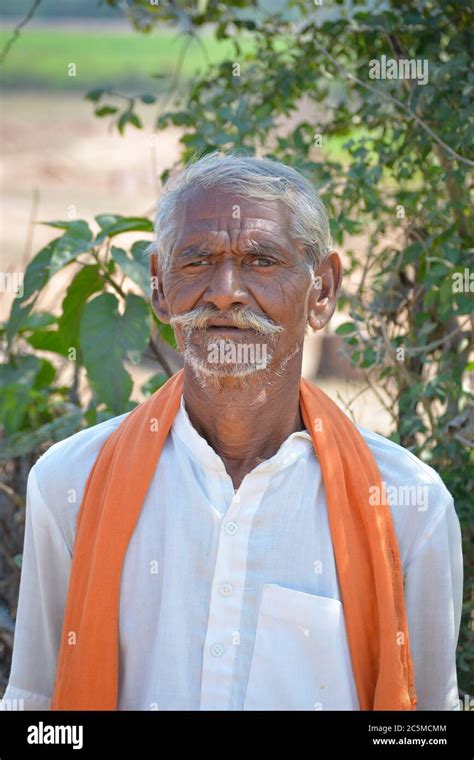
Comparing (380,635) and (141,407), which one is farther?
(141,407)

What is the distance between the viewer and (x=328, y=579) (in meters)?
2.15

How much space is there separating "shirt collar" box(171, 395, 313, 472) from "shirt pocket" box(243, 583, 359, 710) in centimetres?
27

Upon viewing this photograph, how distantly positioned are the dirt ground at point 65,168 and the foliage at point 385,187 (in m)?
5.86

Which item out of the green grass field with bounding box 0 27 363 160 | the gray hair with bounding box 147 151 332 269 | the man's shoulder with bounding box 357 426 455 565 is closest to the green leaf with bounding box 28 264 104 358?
the gray hair with bounding box 147 151 332 269

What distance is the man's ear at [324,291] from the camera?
2338mm

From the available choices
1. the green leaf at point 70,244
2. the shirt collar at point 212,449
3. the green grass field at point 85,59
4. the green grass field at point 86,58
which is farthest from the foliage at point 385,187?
the green grass field at point 86,58

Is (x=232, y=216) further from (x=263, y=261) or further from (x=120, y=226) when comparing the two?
(x=120, y=226)

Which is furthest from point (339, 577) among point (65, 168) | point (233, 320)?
point (65, 168)

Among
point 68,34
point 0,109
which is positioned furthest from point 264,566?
point 68,34

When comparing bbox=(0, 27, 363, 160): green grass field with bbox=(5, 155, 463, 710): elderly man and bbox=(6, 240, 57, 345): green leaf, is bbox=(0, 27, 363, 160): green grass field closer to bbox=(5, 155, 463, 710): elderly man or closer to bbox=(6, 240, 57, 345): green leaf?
bbox=(6, 240, 57, 345): green leaf

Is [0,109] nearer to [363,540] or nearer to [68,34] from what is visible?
[68,34]

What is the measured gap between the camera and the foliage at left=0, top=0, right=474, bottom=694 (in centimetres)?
318

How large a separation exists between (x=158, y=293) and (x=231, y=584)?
709mm

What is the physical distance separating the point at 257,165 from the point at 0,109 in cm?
1943
